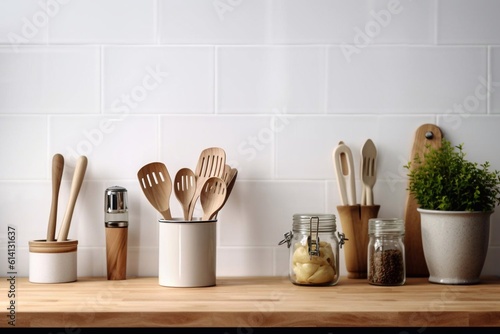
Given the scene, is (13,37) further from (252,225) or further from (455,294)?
(455,294)

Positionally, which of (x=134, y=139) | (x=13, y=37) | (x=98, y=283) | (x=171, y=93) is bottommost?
(x=98, y=283)

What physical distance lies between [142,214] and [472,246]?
742 millimetres

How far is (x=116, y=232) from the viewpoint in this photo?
155cm

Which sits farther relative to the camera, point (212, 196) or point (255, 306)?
point (212, 196)

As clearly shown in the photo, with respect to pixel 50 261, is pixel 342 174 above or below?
above

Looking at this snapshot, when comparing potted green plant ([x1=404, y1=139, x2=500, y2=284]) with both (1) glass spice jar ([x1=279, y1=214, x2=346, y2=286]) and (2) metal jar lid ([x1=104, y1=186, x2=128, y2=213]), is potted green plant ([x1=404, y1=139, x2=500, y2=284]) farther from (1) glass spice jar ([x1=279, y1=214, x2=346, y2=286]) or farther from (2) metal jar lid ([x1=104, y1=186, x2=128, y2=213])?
(2) metal jar lid ([x1=104, y1=186, x2=128, y2=213])

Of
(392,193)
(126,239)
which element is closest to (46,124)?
(126,239)

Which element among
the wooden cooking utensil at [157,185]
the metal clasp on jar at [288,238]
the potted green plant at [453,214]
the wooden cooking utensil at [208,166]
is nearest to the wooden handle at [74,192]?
the wooden cooking utensil at [157,185]

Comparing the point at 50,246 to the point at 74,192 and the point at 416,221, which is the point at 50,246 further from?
the point at 416,221

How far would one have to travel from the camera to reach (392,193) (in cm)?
162

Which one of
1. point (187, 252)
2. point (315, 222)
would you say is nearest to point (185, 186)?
point (187, 252)

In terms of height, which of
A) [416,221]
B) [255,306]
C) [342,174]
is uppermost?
[342,174]

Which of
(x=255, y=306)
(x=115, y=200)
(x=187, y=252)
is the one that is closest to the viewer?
(x=255, y=306)

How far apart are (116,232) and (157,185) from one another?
14 centimetres
